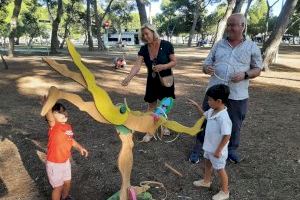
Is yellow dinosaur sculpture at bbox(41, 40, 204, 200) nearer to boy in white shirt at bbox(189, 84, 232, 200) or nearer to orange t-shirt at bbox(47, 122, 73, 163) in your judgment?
orange t-shirt at bbox(47, 122, 73, 163)

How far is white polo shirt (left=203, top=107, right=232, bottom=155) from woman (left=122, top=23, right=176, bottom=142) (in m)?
1.40

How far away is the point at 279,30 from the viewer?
609 inches

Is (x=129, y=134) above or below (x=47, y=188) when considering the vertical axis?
above

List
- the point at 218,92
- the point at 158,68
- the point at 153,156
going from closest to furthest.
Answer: the point at 218,92 → the point at 158,68 → the point at 153,156

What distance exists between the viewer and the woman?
17.9 feet

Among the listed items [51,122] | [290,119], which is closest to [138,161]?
[51,122]

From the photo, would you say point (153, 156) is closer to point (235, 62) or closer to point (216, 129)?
point (216, 129)

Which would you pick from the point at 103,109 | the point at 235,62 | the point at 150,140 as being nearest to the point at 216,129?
the point at 235,62

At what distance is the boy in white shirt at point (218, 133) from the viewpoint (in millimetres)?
4129

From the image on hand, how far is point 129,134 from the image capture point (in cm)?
387

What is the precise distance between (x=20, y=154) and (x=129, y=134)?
96.9 inches

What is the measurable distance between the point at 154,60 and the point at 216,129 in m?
1.80

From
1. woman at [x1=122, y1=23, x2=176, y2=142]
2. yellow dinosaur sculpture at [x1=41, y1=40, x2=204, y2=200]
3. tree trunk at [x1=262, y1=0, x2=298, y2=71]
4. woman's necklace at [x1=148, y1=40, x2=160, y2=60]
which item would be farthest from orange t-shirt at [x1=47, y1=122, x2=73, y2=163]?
tree trunk at [x1=262, y1=0, x2=298, y2=71]

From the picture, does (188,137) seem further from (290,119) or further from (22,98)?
(22,98)
